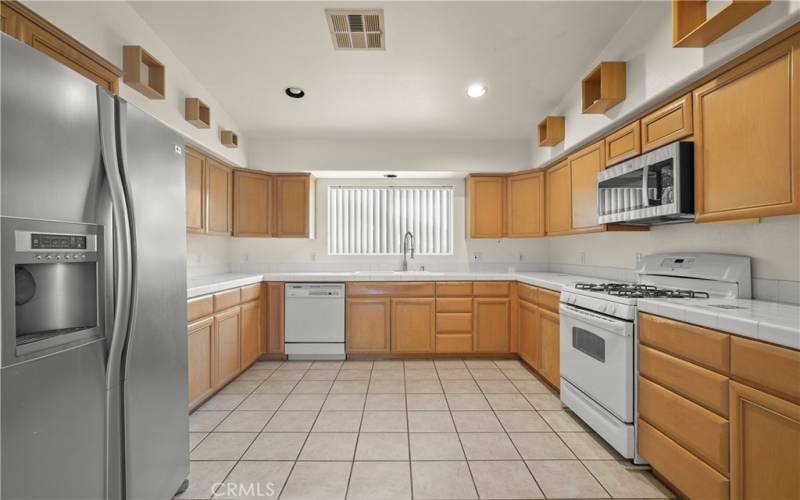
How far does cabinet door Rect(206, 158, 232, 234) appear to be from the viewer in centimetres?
349

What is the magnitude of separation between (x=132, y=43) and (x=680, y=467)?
3.86 meters

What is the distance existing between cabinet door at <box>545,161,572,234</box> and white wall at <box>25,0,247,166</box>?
11.1 feet

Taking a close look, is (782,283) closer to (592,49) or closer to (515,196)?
(592,49)

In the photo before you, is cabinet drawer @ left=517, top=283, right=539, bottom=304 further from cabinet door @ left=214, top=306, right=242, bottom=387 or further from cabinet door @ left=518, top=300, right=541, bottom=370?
cabinet door @ left=214, top=306, right=242, bottom=387

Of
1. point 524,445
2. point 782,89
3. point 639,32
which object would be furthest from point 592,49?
point 524,445

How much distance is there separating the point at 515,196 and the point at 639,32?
83.0 inches

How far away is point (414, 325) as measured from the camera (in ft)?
13.3

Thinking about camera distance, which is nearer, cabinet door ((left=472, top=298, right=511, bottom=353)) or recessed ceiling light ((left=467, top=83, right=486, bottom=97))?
recessed ceiling light ((left=467, top=83, right=486, bottom=97))

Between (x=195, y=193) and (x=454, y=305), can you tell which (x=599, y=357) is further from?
(x=195, y=193)

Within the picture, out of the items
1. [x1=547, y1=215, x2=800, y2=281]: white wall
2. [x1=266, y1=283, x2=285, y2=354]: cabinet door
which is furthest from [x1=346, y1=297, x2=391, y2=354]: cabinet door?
[x1=547, y1=215, x2=800, y2=281]: white wall

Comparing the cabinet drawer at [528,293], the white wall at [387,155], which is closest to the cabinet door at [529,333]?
the cabinet drawer at [528,293]

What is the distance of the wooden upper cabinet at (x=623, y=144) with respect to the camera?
8.11 ft

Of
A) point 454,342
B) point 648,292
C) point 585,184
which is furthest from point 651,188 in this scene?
point 454,342

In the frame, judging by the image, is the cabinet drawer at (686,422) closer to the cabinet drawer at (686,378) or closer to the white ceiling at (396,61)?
the cabinet drawer at (686,378)
